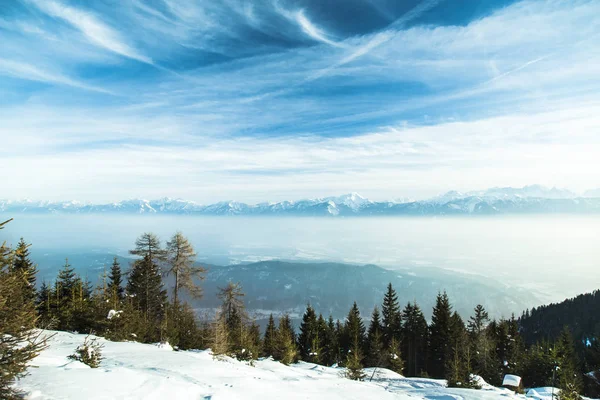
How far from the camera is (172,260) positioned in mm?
29156

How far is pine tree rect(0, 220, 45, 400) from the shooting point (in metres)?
6.34

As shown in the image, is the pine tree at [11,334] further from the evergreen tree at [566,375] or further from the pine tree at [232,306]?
the pine tree at [232,306]

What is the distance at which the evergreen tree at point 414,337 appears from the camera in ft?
156

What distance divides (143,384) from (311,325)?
3967 centimetres

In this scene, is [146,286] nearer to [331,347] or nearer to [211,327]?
[211,327]

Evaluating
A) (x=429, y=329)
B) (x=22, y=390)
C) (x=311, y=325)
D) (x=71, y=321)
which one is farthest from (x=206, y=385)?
(x=429, y=329)

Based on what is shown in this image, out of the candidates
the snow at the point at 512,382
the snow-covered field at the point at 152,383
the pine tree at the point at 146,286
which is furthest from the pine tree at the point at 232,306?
the snow at the point at 512,382

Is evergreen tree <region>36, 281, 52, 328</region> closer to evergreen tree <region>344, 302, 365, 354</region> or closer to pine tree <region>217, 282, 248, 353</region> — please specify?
pine tree <region>217, 282, 248, 353</region>

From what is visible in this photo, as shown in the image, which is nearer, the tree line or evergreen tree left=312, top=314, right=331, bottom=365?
the tree line

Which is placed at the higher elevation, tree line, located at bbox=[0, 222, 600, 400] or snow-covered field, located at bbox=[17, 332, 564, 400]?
snow-covered field, located at bbox=[17, 332, 564, 400]

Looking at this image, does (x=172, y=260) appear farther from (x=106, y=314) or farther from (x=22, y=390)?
(x=22, y=390)

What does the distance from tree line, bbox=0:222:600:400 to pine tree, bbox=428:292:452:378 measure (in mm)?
142

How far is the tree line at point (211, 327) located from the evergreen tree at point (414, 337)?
158 mm

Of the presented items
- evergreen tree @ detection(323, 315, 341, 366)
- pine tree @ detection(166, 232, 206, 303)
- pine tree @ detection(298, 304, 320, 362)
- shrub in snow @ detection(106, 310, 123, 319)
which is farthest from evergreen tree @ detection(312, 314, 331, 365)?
shrub in snow @ detection(106, 310, 123, 319)
